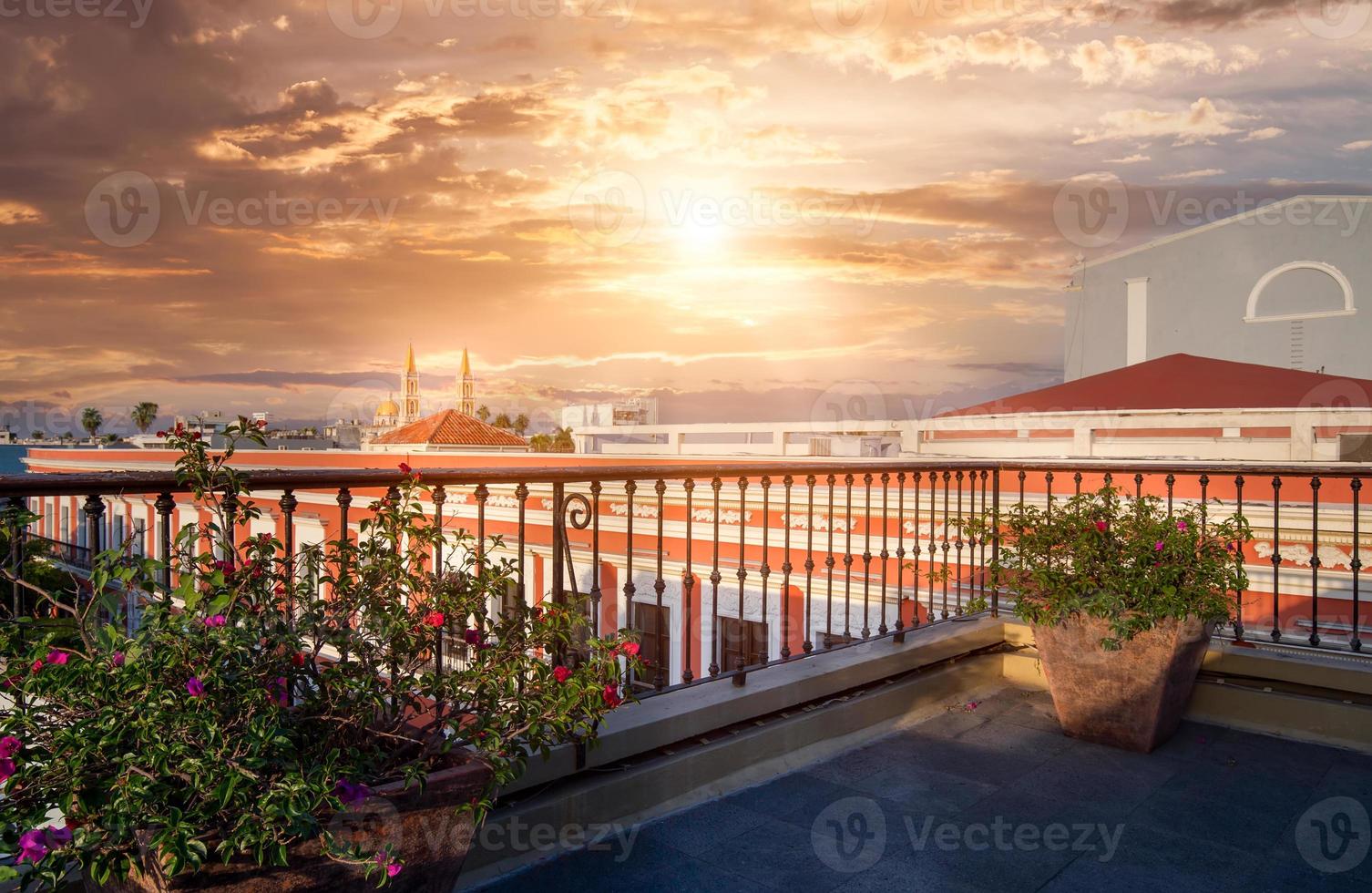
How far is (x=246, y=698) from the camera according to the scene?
153cm

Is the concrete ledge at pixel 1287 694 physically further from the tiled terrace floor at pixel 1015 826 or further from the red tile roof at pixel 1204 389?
the red tile roof at pixel 1204 389

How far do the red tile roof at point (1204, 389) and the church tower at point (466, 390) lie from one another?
6140 cm

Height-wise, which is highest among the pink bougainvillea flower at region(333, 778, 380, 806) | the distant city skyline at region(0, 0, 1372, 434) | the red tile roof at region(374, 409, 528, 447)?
the distant city skyline at region(0, 0, 1372, 434)

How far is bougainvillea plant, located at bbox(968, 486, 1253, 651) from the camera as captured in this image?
3.52 metres

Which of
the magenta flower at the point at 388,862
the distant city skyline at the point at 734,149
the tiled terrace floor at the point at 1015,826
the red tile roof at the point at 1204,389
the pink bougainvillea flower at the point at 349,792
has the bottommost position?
the tiled terrace floor at the point at 1015,826

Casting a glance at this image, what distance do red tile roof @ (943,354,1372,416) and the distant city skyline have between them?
2.35 m

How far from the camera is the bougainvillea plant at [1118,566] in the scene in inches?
139

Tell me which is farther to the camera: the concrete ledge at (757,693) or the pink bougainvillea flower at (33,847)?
the concrete ledge at (757,693)

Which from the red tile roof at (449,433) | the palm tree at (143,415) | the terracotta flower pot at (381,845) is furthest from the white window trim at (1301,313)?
the palm tree at (143,415)

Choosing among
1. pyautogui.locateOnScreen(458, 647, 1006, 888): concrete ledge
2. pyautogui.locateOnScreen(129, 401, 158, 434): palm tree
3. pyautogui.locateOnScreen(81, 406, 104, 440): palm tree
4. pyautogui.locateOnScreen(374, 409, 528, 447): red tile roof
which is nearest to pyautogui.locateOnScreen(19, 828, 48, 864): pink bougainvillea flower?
pyautogui.locateOnScreen(458, 647, 1006, 888): concrete ledge

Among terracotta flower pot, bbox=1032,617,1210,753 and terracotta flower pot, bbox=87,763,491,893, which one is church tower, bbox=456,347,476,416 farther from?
terracotta flower pot, bbox=87,763,491,893

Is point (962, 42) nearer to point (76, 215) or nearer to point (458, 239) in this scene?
point (458, 239)

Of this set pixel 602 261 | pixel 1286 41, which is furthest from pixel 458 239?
pixel 1286 41

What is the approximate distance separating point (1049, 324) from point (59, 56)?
78.4ft
